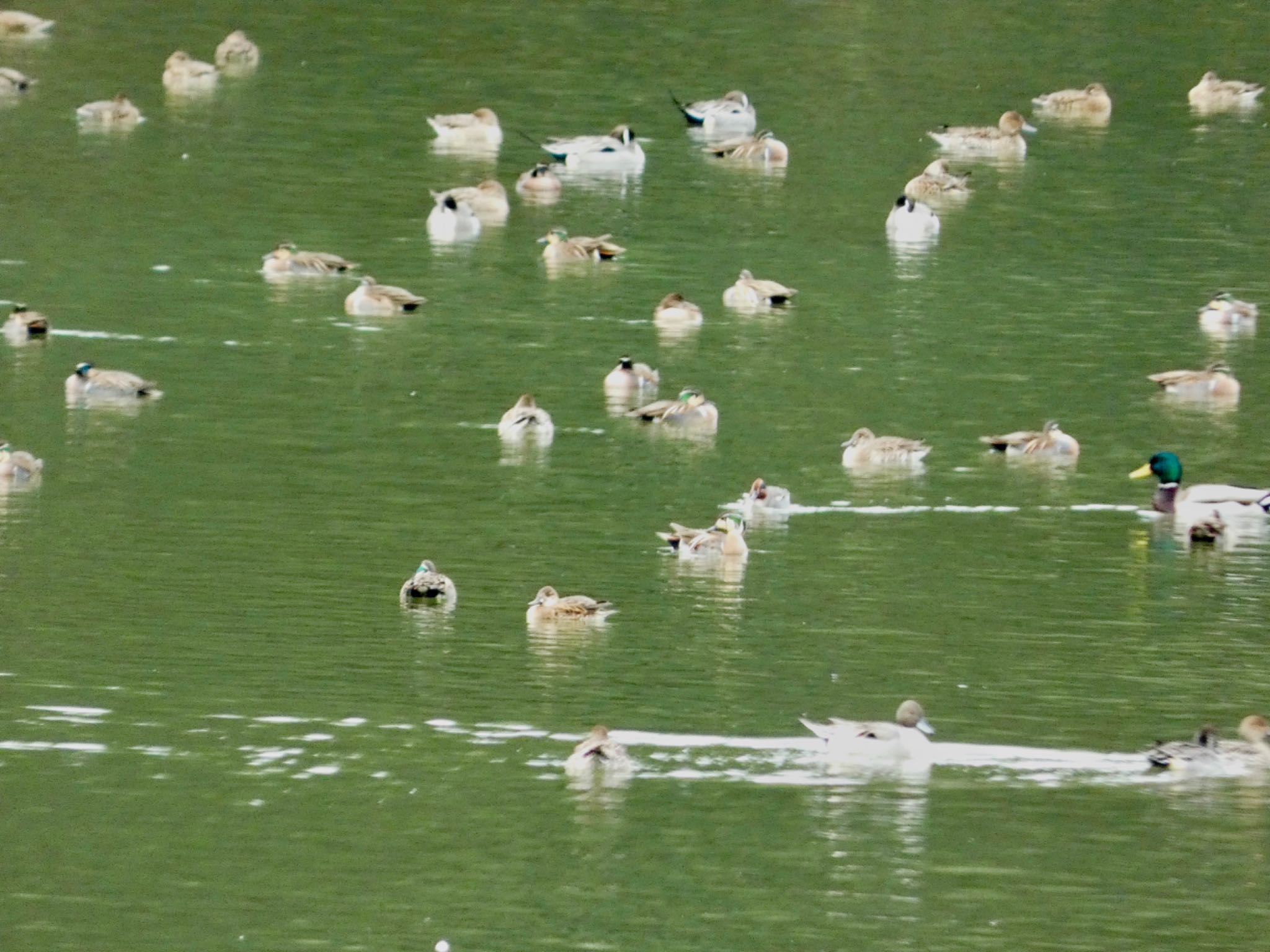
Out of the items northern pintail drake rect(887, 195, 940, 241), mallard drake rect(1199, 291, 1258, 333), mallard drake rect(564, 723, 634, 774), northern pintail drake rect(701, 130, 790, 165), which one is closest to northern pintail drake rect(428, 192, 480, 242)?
northern pintail drake rect(887, 195, 940, 241)

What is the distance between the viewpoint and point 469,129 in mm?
37562

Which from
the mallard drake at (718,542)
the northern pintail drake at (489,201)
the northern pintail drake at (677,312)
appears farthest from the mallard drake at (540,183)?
the mallard drake at (718,542)

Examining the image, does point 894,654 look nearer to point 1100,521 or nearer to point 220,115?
point 1100,521

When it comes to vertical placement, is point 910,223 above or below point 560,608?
above

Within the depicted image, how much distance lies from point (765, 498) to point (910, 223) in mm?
11983

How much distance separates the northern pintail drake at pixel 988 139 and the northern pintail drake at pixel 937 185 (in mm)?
2146

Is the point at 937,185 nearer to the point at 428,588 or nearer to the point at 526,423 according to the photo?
the point at 526,423

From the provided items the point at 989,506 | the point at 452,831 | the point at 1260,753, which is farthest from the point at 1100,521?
the point at 452,831

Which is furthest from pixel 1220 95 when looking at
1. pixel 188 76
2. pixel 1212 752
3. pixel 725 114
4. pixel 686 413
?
pixel 1212 752

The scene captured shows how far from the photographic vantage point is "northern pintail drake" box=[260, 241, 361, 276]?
1153 inches

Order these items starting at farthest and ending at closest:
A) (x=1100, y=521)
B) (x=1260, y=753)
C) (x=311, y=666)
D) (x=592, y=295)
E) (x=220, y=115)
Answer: (x=220, y=115)
(x=592, y=295)
(x=1100, y=521)
(x=311, y=666)
(x=1260, y=753)

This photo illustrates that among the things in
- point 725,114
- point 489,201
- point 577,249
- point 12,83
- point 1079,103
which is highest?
point 12,83

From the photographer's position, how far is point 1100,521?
2155 cm

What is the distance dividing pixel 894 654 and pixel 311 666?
11.9ft
